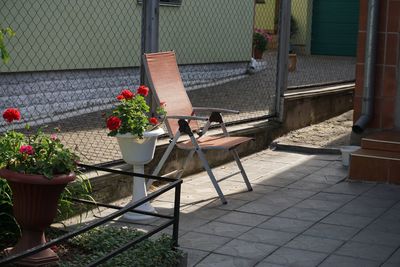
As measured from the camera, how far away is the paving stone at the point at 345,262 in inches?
183

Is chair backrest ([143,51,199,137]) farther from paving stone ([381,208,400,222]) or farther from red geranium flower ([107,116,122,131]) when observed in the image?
paving stone ([381,208,400,222])

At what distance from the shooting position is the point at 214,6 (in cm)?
1355

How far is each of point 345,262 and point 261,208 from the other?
1374 millimetres

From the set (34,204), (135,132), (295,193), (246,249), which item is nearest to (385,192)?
(295,193)

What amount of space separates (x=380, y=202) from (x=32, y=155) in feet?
10.4

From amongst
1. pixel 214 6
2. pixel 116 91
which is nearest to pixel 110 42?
pixel 116 91

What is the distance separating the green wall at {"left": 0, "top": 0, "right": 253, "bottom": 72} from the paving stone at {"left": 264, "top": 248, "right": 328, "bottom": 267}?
5.59 m

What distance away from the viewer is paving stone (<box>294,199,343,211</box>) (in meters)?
6.07

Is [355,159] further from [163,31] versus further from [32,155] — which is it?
[163,31]

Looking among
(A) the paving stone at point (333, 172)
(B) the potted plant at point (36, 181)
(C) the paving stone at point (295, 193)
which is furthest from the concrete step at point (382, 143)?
(B) the potted plant at point (36, 181)

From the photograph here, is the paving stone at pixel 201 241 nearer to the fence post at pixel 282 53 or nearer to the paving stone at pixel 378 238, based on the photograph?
the paving stone at pixel 378 238

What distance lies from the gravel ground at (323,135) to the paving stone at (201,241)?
3.56m

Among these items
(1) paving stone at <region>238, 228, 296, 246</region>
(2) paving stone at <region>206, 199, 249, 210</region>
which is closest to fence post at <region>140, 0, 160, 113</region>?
(2) paving stone at <region>206, 199, 249, 210</region>

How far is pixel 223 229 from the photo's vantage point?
213 inches
